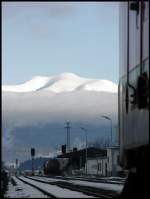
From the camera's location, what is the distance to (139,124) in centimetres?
950

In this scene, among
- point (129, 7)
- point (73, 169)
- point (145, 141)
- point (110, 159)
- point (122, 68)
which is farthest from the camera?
point (73, 169)

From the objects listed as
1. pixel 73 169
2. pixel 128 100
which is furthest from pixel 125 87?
pixel 73 169

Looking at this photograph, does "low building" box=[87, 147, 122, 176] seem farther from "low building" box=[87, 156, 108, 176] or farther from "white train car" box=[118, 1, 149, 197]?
"white train car" box=[118, 1, 149, 197]

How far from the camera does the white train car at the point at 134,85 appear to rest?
920cm

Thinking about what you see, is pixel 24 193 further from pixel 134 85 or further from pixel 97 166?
pixel 97 166

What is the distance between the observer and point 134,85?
999 centimetres

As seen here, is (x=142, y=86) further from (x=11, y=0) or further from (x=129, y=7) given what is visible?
(x=11, y=0)

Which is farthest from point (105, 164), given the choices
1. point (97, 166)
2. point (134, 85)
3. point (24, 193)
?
point (134, 85)

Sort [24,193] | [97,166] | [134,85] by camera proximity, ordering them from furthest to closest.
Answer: [97,166]
[24,193]
[134,85]

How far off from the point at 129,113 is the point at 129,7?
1.82 m

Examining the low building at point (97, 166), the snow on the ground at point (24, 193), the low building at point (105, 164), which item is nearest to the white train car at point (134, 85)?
the snow on the ground at point (24, 193)

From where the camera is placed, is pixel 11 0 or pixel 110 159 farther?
pixel 110 159

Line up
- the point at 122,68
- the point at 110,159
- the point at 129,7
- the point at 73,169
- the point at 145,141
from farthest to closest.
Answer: the point at 73,169, the point at 110,159, the point at 122,68, the point at 129,7, the point at 145,141

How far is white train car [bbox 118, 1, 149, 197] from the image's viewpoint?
9.20 meters
